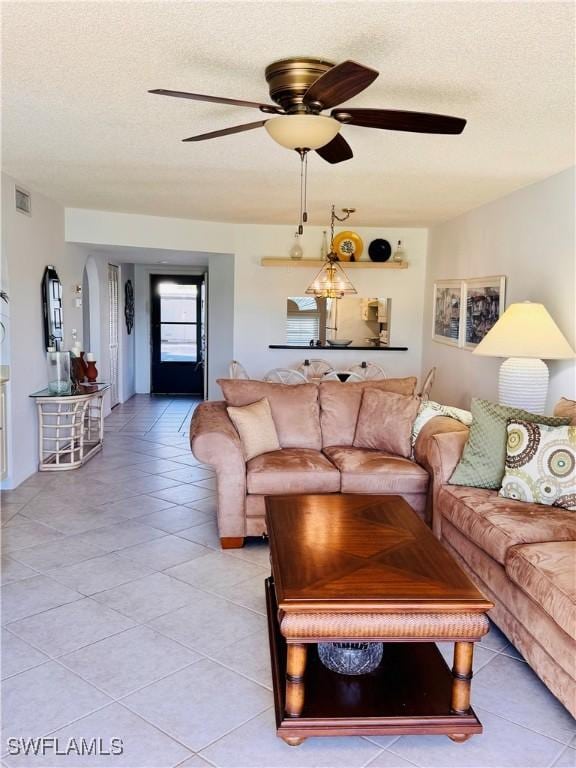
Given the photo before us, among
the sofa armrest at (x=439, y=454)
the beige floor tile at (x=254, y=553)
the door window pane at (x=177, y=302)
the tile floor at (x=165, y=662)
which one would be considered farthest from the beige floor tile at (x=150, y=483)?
the door window pane at (x=177, y=302)

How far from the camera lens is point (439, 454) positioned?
368 centimetres

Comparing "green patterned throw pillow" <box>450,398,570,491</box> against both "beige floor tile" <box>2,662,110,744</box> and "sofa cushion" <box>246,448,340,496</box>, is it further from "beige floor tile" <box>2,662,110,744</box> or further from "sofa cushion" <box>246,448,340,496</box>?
"beige floor tile" <box>2,662,110,744</box>

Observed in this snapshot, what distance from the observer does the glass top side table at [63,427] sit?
220 inches

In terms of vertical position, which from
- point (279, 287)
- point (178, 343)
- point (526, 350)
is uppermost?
point (279, 287)

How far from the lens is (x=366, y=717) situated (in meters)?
2.15

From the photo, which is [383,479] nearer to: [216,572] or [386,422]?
[386,422]

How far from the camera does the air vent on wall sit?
5.00 meters

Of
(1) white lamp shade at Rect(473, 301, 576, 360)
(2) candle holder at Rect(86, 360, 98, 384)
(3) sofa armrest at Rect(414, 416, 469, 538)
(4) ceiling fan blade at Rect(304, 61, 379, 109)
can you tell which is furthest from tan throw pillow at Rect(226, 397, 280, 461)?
(2) candle holder at Rect(86, 360, 98, 384)

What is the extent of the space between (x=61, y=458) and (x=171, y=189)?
2752 millimetres

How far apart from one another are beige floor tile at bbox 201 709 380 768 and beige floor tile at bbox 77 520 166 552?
1.89 metres

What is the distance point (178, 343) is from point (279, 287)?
371cm

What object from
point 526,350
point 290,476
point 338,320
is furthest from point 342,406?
point 338,320

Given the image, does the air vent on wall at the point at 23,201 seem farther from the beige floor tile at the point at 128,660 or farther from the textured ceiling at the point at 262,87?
the beige floor tile at the point at 128,660

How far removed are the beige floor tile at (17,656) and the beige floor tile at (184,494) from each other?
2.08 m
